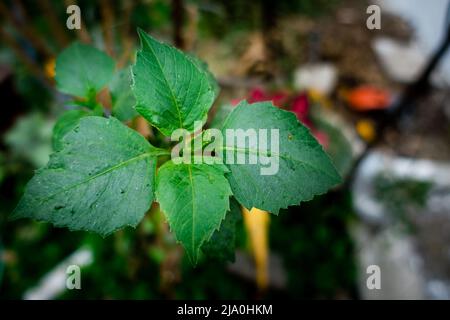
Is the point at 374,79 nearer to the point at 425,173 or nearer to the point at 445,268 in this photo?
the point at 425,173

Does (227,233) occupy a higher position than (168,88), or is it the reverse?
(168,88)

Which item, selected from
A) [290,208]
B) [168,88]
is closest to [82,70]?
[168,88]

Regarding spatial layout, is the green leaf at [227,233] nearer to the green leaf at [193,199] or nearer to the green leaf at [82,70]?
the green leaf at [193,199]

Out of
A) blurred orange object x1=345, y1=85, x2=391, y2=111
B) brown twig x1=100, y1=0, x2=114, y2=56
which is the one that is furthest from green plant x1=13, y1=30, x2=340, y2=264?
blurred orange object x1=345, y1=85, x2=391, y2=111

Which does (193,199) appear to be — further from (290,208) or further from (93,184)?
(290,208)

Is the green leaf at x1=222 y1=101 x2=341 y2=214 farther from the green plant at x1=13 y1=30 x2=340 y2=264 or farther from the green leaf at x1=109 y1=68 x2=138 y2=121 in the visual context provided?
the green leaf at x1=109 y1=68 x2=138 y2=121
